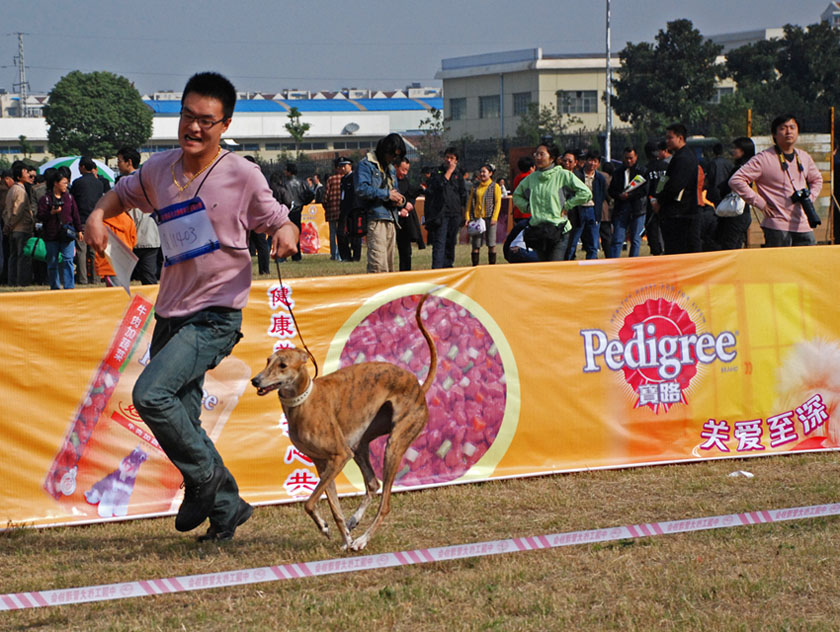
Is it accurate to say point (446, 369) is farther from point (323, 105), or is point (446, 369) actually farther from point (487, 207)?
point (323, 105)

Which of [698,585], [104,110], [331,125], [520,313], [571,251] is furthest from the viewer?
[331,125]

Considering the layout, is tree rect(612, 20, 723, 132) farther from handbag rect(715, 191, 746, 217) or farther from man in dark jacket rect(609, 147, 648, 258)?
handbag rect(715, 191, 746, 217)

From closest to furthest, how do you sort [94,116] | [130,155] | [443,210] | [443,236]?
[130,155] < [443,210] < [443,236] < [94,116]

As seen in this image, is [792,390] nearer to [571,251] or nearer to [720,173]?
[571,251]

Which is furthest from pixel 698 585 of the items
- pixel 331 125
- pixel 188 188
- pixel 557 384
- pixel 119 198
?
pixel 331 125

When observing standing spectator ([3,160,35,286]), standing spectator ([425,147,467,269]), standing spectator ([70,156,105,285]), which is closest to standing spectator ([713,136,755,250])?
standing spectator ([425,147,467,269])

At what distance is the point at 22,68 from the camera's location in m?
160

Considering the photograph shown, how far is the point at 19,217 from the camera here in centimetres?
1670

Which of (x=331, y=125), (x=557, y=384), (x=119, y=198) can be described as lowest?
(x=557, y=384)

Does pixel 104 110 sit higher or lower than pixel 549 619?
higher

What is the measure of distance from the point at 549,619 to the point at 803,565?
1370 millimetres

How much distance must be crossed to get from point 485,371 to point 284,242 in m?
2.35

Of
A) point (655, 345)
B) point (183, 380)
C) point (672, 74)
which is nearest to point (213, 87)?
point (183, 380)

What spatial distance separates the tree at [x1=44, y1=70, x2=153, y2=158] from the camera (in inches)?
4643
